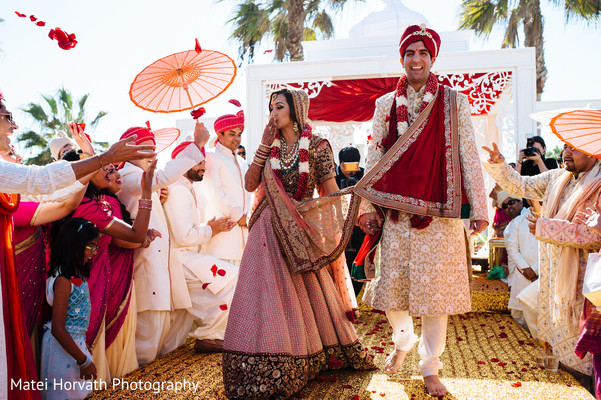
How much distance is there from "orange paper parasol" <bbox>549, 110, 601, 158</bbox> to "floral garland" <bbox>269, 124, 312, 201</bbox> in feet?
5.04

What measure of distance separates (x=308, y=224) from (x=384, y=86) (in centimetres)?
787

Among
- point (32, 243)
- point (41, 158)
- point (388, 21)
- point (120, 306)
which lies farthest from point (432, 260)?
point (41, 158)

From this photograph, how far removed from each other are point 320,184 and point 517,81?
6.80m

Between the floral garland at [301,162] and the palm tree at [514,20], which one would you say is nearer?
the floral garland at [301,162]

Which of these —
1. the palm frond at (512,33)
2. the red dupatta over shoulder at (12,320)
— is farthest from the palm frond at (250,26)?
the red dupatta over shoulder at (12,320)

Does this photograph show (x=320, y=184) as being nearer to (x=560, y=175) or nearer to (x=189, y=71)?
(x=189, y=71)

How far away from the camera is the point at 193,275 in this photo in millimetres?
5023

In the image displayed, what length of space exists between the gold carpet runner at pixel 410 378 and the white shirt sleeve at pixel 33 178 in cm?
154

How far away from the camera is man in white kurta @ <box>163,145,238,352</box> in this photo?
486 centimetres

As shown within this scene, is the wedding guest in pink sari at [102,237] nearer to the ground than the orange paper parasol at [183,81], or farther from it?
nearer to the ground

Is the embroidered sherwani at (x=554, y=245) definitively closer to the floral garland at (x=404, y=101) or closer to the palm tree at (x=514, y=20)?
the floral garland at (x=404, y=101)

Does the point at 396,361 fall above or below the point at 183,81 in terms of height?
below

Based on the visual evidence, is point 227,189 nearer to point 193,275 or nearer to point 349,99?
point 193,275

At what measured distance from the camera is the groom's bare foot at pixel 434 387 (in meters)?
3.34
